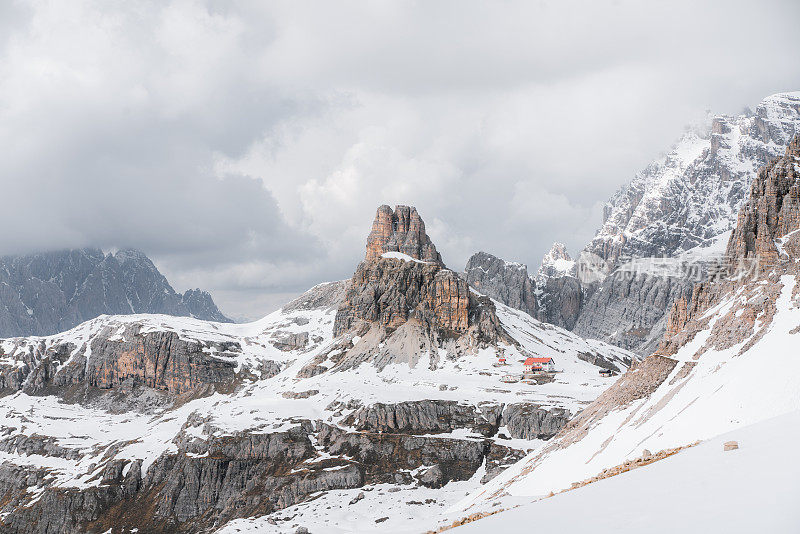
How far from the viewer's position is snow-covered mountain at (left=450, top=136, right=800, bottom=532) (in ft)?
150

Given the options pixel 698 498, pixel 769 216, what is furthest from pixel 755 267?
pixel 698 498

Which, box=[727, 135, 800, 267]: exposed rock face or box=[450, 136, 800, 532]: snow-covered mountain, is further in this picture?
box=[727, 135, 800, 267]: exposed rock face

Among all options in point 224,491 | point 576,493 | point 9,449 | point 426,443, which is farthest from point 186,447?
point 576,493

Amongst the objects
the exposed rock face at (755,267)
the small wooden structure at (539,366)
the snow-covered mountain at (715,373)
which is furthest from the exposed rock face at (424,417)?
the snow-covered mountain at (715,373)

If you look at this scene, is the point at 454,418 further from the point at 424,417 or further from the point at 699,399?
the point at 699,399

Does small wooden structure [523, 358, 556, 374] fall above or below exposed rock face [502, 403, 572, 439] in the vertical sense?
above

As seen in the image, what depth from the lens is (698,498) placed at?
54.7 ft

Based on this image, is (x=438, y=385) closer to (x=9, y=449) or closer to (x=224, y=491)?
(x=224, y=491)

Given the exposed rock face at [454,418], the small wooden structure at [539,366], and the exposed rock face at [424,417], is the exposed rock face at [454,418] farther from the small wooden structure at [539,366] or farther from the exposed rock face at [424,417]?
the small wooden structure at [539,366]

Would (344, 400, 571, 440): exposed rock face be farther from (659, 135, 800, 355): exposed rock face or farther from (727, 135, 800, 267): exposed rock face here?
(727, 135, 800, 267): exposed rock face

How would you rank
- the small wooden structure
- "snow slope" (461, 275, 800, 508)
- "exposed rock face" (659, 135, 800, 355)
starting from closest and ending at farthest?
"snow slope" (461, 275, 800, 508) < "exposed rock face" (659, 135, 800, 355) < the small wooden structure

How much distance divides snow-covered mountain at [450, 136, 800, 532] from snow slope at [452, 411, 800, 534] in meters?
10.1

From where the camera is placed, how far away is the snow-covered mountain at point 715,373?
45.8 meters

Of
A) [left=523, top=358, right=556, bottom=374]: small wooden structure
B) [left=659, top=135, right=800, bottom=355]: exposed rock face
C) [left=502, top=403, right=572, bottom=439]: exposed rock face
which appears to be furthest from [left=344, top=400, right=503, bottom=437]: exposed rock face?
[left=659, top=135, right=800, bottom=355]: exposed rock face
